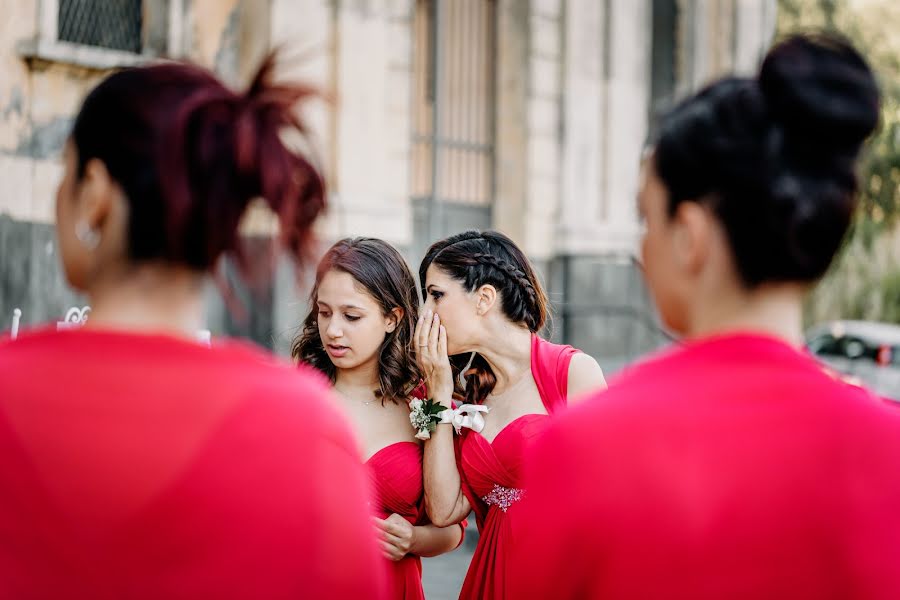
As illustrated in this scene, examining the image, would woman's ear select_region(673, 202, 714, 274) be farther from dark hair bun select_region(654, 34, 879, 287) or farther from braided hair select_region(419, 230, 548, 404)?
braided hair select_region(419, 230, 548, 404)

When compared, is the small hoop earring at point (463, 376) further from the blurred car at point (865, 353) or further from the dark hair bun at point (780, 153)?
the blurred car at point (865, 353)

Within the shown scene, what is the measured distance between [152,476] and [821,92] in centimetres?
117

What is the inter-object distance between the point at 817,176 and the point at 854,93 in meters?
0.15

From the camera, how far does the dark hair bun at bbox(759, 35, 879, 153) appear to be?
1.77 meters

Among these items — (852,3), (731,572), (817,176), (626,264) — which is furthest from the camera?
(852,3)

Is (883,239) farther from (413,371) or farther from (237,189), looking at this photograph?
(237,189)

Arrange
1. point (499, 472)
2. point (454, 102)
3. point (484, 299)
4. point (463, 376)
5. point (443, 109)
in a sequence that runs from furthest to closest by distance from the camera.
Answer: point (454, 102) → point (443, 109) → point (463, 376) → point (484, 299) → point (499, 472)

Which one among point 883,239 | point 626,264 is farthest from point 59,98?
point 883,239

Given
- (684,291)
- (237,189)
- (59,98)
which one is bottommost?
(684,291)

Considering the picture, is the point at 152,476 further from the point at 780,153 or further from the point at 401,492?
the point at 401,492

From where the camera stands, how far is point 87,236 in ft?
5.97

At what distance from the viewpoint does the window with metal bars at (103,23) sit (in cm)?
951

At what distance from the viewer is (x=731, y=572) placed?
65.3 inches


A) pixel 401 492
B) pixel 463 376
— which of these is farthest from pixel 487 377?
pixel 401 492
